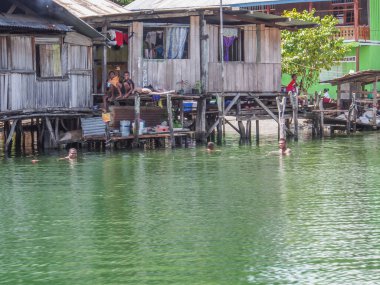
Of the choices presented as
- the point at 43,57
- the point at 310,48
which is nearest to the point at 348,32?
the point at 310,48

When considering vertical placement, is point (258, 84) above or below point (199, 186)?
above

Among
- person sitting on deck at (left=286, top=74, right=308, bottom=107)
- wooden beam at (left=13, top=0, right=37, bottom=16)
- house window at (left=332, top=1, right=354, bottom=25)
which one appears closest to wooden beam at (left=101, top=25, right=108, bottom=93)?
wooden beam at (left=13, top=0, right=37, bottom=16)

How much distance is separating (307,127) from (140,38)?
1257cm

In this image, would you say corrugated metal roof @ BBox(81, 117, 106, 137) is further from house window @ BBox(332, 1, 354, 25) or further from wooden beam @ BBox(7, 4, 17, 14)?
house window @ BBox(332, 1, 354, 25)

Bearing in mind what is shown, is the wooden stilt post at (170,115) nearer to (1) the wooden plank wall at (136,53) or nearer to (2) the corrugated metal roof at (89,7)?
(1) the wooden plank wall at (136,53)

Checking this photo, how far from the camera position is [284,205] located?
18594 mm

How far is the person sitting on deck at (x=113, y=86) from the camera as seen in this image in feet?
95.1

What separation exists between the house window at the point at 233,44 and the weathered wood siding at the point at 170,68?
3.92ft

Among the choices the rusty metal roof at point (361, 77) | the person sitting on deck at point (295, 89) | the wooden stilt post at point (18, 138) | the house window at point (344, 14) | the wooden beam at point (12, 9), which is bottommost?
the wooden stilt post at point (18, 138)

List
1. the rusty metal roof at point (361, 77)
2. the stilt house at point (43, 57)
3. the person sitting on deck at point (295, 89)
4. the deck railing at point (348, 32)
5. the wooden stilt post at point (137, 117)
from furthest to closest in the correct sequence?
the deck railing at point (348, 32) < the rusty metal roof at point (361, 77) < the person sitting on deck at point (295, 89) < the wooden stilt post at point (137, 117) < the stilt house at point (43, 57)

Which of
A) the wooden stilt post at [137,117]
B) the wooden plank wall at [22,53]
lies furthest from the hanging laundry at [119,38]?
the wooden plank wall at [22,53]

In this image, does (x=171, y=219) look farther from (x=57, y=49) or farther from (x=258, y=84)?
(x=258, y=84)

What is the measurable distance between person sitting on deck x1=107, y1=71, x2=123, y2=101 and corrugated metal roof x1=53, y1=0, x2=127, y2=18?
2054 millimetres

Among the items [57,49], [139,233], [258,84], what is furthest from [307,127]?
[139,233]
